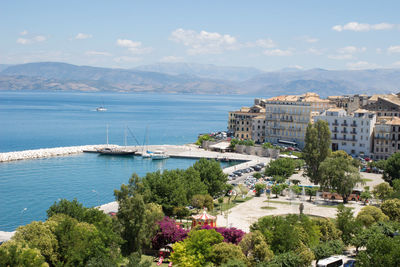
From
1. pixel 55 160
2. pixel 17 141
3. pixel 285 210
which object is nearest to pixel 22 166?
pixel 55 160

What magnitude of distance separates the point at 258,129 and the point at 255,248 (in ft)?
234

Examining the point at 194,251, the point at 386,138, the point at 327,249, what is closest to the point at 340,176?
the point at 327,249

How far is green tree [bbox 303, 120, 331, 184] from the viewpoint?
57562 millimetres

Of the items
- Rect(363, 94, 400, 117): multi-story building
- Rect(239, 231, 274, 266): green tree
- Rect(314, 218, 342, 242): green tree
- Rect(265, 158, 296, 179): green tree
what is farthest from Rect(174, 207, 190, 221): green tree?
Rect(363, 94, 400, 117): multi-story building

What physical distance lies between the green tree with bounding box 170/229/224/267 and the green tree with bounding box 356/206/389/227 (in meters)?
13.7

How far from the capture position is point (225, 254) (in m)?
27.9

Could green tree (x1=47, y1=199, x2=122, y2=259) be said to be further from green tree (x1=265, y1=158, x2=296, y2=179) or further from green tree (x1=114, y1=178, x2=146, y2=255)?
green tree (x1=265, y1=158, x2=296, y2=179)

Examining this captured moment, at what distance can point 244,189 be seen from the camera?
50969mm

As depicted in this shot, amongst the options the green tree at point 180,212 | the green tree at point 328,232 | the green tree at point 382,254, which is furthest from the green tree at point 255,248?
the green tree at point 180,212

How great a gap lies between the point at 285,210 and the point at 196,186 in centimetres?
895

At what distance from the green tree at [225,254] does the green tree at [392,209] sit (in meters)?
16.7

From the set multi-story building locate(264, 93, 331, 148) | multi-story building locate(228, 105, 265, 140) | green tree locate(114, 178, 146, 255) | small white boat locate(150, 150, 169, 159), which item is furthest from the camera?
multi-story building locate(228, 105, 265, 140)

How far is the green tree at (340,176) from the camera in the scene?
4838 cm

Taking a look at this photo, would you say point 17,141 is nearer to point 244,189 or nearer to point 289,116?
point 289,116
